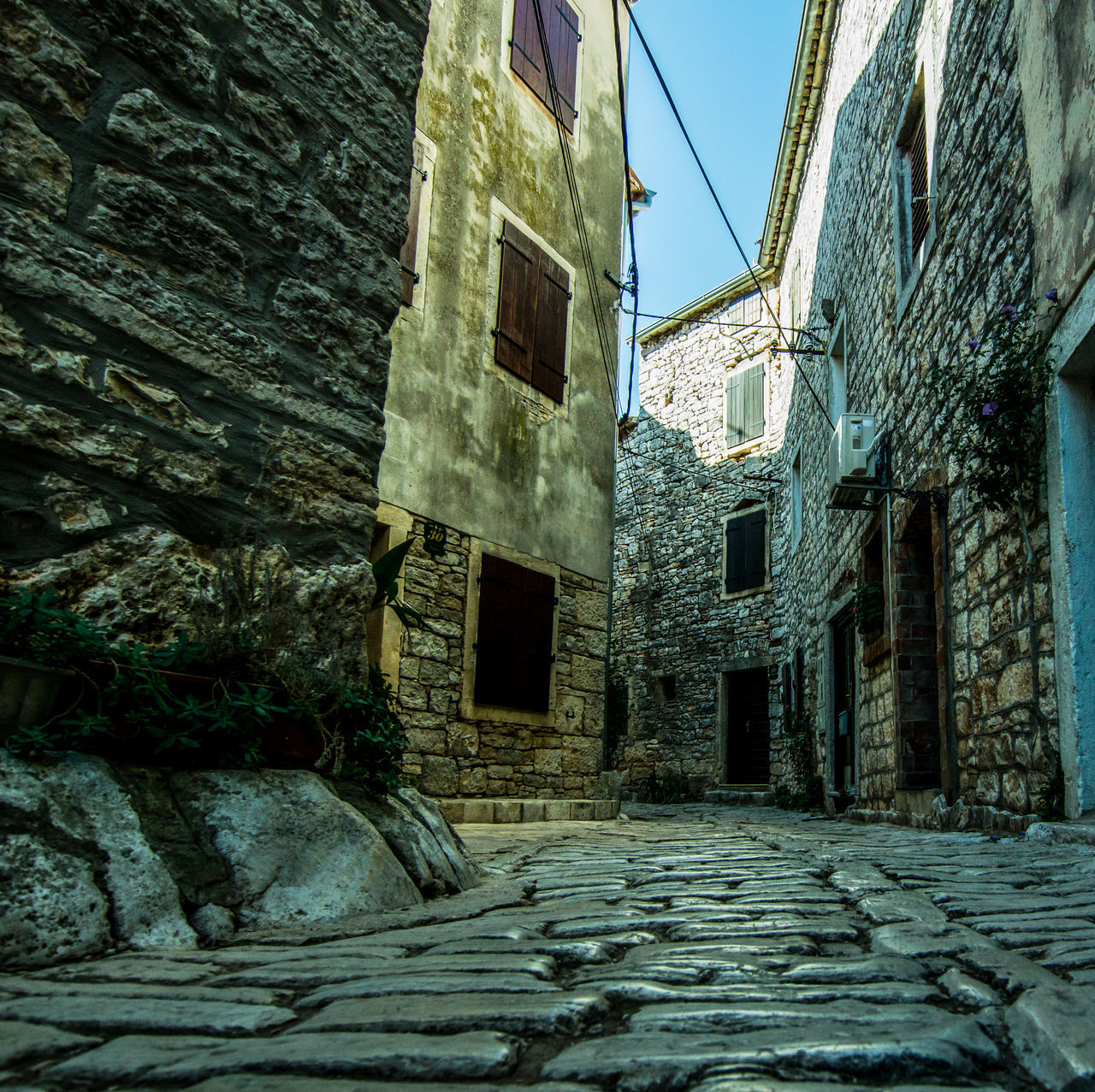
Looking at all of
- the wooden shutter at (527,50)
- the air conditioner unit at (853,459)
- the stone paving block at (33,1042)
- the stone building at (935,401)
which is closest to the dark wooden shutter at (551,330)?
the wooden shutter at (527,50)

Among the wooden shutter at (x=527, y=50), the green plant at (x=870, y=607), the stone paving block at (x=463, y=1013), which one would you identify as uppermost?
the wooden shutter at (x=527, y=50)

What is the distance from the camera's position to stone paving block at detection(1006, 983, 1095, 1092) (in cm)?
101

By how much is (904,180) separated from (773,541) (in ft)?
23.9

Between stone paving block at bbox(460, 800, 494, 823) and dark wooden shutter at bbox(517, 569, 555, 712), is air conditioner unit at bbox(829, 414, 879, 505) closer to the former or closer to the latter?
dark wooden shutter at bbox(517, 569, 555, 712)

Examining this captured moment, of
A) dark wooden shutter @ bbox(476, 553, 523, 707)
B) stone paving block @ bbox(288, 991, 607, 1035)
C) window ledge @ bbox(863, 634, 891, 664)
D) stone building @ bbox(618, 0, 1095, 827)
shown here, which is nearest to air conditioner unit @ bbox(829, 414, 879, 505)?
stone building @ bbox(618, 0, 1095, 827)

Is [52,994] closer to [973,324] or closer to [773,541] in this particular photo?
[973,324]

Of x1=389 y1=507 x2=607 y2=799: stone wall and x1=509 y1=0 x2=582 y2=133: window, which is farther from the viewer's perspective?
x1=509 y1=0 x2=582 y2=133: window

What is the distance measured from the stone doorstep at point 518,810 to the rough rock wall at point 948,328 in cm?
223

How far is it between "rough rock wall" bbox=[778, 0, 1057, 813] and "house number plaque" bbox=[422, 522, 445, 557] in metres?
3.17

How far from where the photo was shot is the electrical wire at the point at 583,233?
8719mm

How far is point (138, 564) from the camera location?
7.53ft

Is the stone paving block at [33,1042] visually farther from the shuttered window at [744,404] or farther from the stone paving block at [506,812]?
the shuttered window at [744,404]

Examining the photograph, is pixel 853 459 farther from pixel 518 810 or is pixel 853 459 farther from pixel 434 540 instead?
pixel 518 810

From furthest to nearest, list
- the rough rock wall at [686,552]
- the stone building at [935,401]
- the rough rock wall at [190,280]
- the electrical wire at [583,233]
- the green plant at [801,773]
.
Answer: the rough rock wall at [686,552] → the green plant at [801,773] → the electrical wire at [583,233] → the stone building at [935,401] → the rough rock wall at [190,280]
